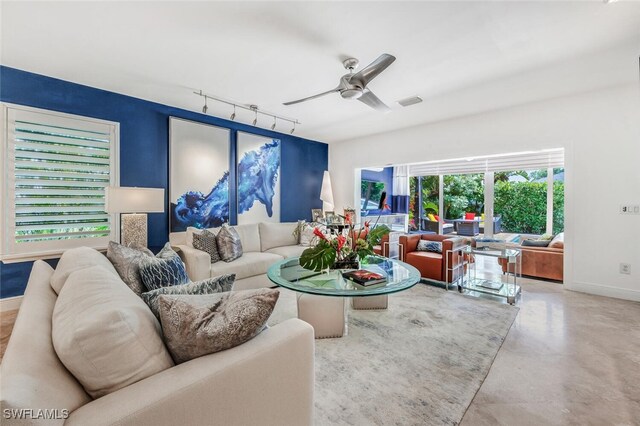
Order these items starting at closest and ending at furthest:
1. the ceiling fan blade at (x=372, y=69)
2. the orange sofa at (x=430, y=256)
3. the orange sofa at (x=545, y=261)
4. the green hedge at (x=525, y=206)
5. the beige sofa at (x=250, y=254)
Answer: the ceiling fan blade at (x=372, y=69)
the beige sofa at (x=250, y=254)
the orange sofa at (x=430, y=256)
the orange sofa at (x=545, y=261)
the green hedge at (x=525, y=206)

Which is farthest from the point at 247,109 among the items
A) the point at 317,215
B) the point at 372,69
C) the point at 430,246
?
the point at 430,246

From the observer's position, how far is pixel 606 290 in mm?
3416

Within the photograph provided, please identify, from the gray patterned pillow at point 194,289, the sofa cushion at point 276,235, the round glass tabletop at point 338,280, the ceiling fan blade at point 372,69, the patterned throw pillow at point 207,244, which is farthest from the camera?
the sofa cushion at point 276,235

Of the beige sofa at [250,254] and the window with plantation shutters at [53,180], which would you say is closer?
the window with plantation shutters at [53,180]

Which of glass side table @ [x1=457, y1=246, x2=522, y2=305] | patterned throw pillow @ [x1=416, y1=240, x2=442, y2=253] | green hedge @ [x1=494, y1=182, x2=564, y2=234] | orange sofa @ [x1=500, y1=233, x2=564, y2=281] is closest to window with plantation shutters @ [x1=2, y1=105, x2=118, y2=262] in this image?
patterned throw pillow @ [x1=416, y1=240, x2=442, y2=253]

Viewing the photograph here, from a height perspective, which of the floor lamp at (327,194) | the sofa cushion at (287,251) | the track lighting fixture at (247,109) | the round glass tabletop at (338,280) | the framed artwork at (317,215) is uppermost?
the track lighting fixture at (247,109)

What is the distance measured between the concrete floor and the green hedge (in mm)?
2247

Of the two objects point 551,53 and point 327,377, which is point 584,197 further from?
point 327,377

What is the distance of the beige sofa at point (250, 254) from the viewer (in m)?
3.24

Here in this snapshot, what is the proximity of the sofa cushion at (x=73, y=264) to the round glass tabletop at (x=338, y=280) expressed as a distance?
116 cm

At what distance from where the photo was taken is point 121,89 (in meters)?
3.43

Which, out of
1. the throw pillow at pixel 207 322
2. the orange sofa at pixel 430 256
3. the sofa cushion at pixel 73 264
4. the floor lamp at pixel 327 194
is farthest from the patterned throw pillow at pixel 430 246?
the sofa cushion at pixel 73 264

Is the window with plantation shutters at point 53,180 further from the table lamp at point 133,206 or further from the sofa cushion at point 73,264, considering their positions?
the sofa cushion at point 73,264

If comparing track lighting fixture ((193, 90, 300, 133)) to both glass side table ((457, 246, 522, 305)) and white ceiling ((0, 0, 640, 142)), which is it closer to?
white ceiling ((0, 0, 640, 142))
